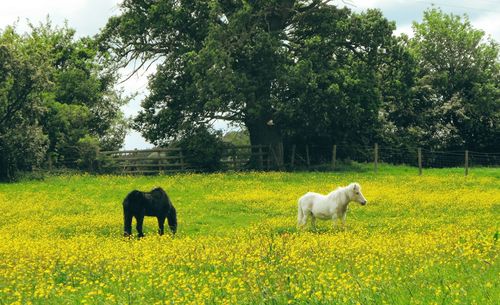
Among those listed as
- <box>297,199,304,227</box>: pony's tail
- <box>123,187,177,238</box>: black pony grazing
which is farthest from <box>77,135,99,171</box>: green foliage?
<box>297,199,304,227</box>: pony's tail

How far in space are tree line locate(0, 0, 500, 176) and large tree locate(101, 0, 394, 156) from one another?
7 cm

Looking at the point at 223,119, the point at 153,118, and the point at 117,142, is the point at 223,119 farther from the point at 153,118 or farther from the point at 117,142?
the point at 117,142

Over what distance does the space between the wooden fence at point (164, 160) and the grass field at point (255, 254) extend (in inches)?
582

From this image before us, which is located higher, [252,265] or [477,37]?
[477,37]

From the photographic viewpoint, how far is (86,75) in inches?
2164

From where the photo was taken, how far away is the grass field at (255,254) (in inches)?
384

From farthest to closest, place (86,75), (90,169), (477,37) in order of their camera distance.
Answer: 1. (477,37)
2. (86,75)
3. (90,169)

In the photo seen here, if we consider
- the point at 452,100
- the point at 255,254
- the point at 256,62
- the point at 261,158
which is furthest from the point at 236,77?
the point at 255,254

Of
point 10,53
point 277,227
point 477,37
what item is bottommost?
point 277,227

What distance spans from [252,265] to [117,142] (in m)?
48.9

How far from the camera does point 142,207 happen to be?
19.9 m

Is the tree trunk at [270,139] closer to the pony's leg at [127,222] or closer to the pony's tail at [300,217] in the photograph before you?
the pony's tail at [300,217]

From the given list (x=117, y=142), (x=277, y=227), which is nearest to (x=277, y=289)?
(x=277, y=227)

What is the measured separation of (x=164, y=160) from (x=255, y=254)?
32684mm
